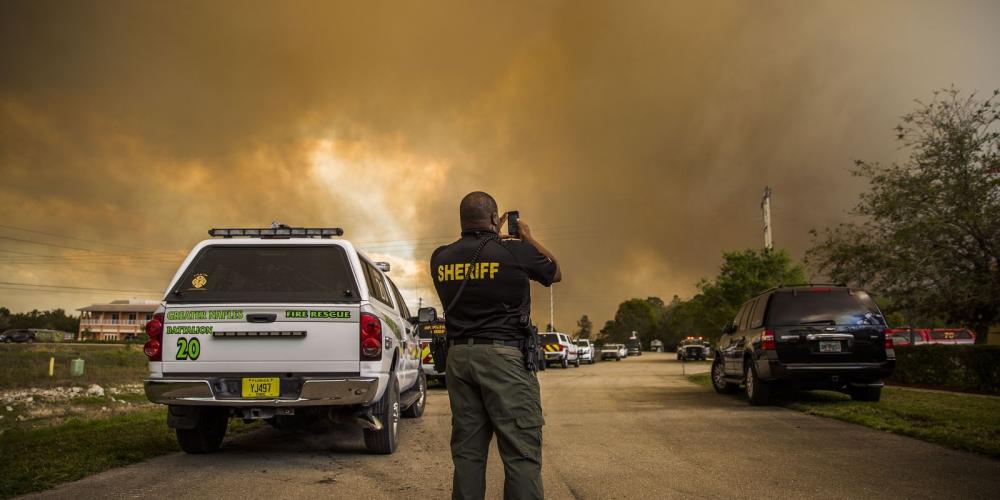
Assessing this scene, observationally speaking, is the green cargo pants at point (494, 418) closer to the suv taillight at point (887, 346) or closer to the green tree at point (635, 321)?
the suv taillight at point (887, 346)

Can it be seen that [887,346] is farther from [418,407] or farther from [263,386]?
[263,386]

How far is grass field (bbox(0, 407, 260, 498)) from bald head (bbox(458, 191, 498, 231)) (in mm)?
4056

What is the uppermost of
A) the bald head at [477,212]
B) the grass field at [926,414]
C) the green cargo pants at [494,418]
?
the bald head at [477,212]

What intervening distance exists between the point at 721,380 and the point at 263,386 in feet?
36.5

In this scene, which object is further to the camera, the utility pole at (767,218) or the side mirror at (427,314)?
the utility pole at (767,218)

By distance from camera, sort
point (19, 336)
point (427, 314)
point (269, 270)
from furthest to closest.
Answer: point (19, 336) → point (269, 270) → point (427, 314)

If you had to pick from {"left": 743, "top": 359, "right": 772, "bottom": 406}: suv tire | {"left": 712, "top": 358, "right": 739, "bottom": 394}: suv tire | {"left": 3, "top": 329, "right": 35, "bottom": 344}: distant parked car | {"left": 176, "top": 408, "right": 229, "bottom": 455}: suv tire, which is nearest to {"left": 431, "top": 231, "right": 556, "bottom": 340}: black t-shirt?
{"left": 176, "top": 408, "right": 229, "bottom": 455}: suv tire

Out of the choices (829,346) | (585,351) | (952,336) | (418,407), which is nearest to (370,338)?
(418,407)

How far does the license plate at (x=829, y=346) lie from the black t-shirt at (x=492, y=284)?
8786mm

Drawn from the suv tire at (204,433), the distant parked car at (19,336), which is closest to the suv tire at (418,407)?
the suv tire at (204,433)

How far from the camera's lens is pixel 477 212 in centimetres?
403

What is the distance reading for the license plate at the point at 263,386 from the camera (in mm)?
6477

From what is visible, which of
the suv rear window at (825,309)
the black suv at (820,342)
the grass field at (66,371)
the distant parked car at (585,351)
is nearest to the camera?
the black suv at (820,342)

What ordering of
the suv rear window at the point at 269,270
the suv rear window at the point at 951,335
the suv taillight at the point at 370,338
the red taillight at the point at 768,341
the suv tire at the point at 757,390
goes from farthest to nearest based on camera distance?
the suv rear window at the point at 951,335 → the suv tire at the point at 757,390 → the red taillight at the point at 768,341 → the suv rear window at the point at 269,270 → the suv taillight at the point at 370,338
